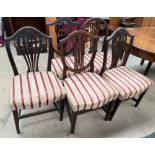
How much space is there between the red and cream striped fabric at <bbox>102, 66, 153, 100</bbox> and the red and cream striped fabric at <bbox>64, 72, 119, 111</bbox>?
0.08 metres

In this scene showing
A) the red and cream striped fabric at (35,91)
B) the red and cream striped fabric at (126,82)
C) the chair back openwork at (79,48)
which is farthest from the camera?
the red and cream striped fabric at (126,82)

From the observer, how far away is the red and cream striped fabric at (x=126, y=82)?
56.6 inches

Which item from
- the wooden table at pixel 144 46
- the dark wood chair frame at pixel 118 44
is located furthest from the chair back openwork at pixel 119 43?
the wooden table at pixel 144 46

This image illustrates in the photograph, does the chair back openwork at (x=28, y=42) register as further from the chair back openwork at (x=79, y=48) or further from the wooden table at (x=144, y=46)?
the wooden table at (x=144, y=46)

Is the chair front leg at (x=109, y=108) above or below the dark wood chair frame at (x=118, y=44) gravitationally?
below

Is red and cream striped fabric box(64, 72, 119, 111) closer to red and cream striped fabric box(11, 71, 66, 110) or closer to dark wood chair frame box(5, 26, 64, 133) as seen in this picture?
red and cream striped fabric box(11, 71, 66, 110)

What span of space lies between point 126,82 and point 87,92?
0.46m

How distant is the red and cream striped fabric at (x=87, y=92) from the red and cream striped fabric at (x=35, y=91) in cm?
10

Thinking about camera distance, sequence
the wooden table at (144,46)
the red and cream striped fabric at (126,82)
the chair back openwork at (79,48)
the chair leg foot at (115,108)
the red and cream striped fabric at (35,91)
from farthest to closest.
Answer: the wooden table at (144,46) < the chair leg foot at (115,108) < the red and cream striped fabric at (126,82) < the chair back openwork at (79,48) < the red and cream striped fabric at (35,91)

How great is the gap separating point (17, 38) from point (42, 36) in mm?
228

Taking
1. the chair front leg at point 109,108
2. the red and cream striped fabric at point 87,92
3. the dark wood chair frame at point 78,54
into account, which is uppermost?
the dark wood chair frame at point 78,54

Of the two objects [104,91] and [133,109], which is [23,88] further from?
[133,109]

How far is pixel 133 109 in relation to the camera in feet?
6.18

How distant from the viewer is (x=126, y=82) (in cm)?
150
